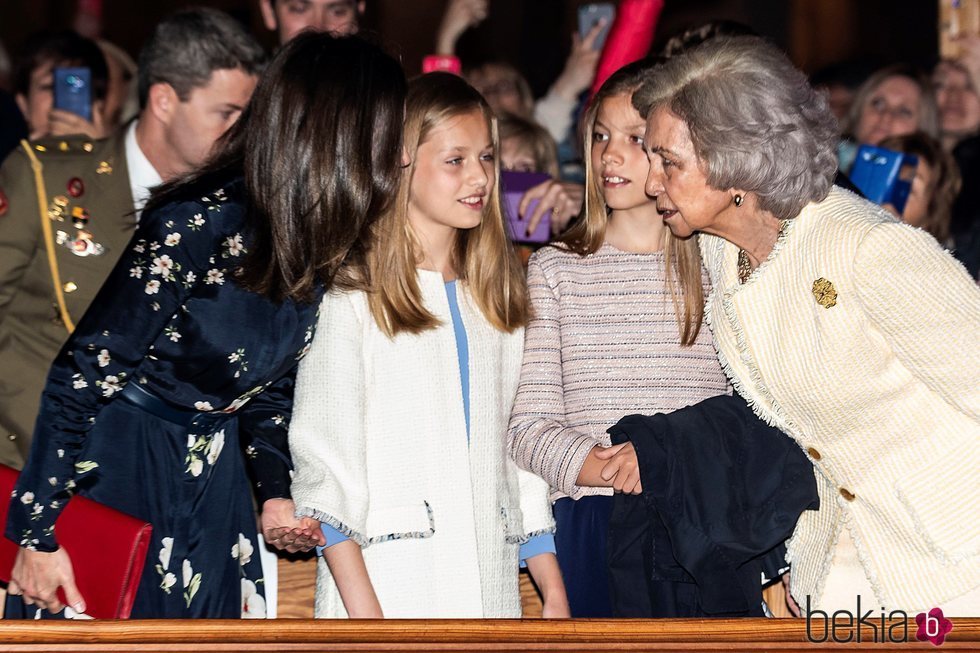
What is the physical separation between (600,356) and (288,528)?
70 cm

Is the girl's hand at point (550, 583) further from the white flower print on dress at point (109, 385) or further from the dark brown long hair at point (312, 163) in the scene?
the white flower print on dress at point (109, 385)

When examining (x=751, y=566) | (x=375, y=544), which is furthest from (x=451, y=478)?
(x=751, y=566)

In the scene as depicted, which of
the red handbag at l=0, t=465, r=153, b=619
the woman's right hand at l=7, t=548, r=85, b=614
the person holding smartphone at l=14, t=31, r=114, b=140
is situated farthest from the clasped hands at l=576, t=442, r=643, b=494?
the person holding smartphone at l=14, t=31, r=114, b=140

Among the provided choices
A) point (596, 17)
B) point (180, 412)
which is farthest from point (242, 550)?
point (596, 17)

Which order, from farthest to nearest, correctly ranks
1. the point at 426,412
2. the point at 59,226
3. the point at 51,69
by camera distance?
1. the point at 51,69
2. the point at 59,226
3. the point at 426,412

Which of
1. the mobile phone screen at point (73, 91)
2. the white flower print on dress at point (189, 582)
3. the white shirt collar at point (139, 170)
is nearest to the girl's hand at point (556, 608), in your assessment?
the white flower print on dress at point (189, 582)

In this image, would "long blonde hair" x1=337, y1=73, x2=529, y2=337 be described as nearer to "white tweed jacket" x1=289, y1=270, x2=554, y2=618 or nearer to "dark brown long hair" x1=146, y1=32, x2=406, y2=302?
"white tweed jacket" x1=289, y1=270, x2=554, y2=618

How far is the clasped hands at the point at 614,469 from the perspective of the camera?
7.25 ft

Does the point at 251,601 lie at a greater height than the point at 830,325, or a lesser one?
lesser

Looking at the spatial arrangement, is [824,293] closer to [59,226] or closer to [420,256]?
[420,256]

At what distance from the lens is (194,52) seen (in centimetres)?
299

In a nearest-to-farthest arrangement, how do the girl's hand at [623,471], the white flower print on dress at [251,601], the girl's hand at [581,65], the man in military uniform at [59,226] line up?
the girl's hand at [623,471]
the white flower print on dress at [251,601]
the man in military uniform at [59,226]
the girl's hand at [581,65]

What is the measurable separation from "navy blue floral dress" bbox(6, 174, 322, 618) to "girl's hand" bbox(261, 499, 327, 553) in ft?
0.11

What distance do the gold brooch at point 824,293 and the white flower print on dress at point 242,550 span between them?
117 centimetres
